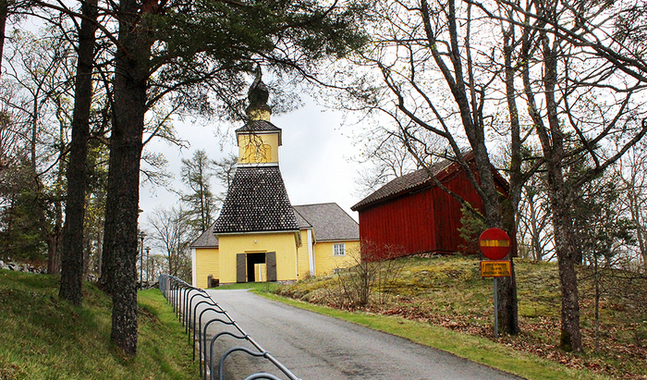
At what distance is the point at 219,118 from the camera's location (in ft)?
28.5

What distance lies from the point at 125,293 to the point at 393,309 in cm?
875

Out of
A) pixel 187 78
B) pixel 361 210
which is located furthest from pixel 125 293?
pixel 361 210

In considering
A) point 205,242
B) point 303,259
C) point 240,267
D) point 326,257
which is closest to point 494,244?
point 240,267

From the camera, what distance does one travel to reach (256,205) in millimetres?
28609

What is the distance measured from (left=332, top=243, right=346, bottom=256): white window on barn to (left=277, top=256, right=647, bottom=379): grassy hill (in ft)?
63.3

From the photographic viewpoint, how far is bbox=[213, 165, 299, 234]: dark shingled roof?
27672mm

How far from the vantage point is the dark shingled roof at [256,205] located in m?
27.7

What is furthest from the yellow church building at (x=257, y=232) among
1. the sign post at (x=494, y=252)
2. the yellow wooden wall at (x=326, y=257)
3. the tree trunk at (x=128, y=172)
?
the tree trunk at (x=128, y=172)

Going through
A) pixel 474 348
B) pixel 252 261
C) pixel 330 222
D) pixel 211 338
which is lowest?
pixel 474 348

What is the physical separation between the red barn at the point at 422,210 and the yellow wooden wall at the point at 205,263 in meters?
11.7

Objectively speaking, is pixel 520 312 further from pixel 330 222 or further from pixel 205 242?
pixel 330 222

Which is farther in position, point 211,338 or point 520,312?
point 520,312

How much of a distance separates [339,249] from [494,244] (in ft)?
96.9

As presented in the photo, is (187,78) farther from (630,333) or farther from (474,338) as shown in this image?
(630,333)
